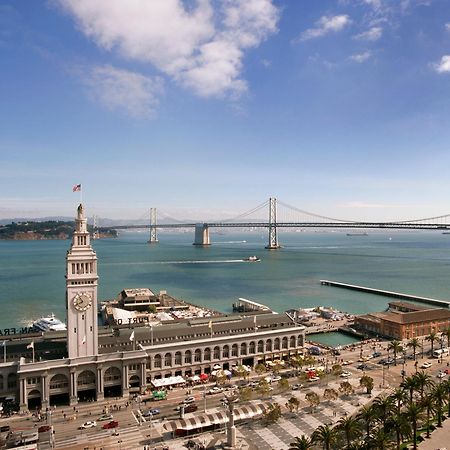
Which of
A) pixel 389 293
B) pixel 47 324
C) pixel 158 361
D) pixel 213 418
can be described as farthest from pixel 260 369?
pixel 389 293

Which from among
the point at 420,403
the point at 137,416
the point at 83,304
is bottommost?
the point at 137,416

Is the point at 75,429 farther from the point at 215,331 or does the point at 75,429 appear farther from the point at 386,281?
the point at 386,281

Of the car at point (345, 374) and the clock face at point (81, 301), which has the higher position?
the clock face at point (81, 301)

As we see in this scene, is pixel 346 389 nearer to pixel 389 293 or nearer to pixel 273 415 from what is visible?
pixel 273 415

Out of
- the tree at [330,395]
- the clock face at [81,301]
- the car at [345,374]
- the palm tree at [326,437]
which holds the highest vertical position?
the clock face at [81,301]

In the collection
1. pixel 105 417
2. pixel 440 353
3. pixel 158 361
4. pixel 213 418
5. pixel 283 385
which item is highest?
pixel 158 361

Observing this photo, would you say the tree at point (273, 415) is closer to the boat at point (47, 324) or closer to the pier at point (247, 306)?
the pier at point (247, 306)

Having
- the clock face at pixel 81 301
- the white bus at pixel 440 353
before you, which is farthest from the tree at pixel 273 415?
the white bus at pixel 440 353

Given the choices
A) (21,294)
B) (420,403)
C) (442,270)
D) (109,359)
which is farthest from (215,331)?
(442,270)
